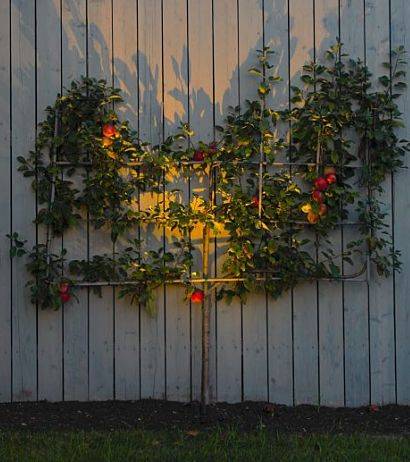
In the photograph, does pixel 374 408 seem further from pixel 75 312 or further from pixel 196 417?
pixel 75 312

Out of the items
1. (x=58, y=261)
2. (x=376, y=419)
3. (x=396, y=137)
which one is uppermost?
(x=396, y=137)

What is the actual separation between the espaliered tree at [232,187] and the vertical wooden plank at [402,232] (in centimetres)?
11

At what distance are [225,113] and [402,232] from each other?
163cm

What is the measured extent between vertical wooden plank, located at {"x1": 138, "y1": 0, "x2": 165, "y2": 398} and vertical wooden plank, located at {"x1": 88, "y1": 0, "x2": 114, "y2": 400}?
24cm

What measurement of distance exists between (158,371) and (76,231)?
121 cm

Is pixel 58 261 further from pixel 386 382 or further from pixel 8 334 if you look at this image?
pixel 386 382

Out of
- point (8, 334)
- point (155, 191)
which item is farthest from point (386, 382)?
point (8, 334)

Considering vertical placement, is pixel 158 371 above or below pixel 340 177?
below

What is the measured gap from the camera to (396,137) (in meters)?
6.34

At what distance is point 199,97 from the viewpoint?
6285 mm

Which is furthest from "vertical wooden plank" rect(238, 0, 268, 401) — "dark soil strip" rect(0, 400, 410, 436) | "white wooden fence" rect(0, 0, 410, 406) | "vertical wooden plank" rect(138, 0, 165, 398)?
"vertical wooden plank" rect(138, 0, 165, 398)

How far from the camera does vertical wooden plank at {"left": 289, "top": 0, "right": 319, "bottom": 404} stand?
629 cm

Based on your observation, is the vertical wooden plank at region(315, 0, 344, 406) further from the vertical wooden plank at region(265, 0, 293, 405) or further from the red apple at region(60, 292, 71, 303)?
the red apple at region(60, 292, 71, 303)

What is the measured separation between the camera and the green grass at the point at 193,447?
4895mm
